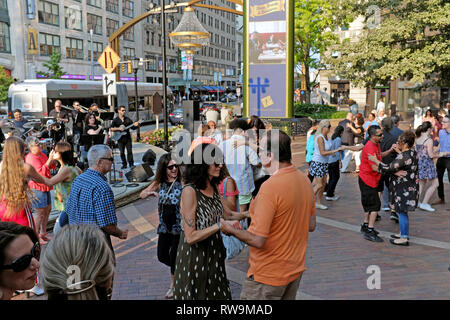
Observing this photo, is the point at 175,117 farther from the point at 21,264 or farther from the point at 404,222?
the point at 21,264

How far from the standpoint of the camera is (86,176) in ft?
13.5

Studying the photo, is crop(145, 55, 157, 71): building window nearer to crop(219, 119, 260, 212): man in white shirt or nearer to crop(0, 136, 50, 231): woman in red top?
crop(219, 119, 260, 212): man in white shirt

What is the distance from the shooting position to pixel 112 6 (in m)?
55.2

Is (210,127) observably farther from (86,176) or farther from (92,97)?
(92,97)

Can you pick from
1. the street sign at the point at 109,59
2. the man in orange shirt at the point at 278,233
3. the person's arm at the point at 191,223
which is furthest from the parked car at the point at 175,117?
the man in orange shirt at the point at 278,233

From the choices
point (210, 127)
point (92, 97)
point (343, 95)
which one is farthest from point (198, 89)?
point (210, 127)

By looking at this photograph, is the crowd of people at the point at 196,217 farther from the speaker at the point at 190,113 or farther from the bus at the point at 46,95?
the bus at the point at 46,95

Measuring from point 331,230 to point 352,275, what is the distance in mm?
2042

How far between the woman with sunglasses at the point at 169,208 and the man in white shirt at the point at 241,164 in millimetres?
1780

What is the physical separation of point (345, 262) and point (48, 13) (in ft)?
149

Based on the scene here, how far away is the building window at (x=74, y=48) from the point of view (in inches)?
1830

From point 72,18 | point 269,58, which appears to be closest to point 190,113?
point 269,58

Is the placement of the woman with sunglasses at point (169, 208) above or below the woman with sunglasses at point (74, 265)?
below

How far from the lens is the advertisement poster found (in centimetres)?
1991
